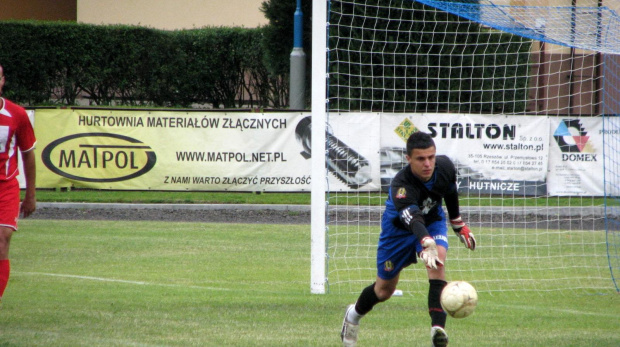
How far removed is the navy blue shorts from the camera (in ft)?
22.9

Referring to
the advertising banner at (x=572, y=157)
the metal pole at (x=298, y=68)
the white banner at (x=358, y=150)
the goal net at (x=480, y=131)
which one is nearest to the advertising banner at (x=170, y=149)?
→ the white banner at (x=358, y=150)

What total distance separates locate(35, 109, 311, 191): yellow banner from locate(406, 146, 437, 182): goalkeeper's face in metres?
13.1

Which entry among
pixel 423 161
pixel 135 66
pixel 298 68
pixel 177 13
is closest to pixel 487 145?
pixel 298 68

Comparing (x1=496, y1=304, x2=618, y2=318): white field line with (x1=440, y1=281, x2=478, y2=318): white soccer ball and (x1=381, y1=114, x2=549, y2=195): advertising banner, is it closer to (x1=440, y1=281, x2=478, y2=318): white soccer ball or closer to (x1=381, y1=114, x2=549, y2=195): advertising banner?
(x1=440, y1=281, x2=478, y2=318): white soccer ball

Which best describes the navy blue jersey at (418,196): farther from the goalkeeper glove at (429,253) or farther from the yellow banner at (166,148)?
the yellow banner at (166,148)

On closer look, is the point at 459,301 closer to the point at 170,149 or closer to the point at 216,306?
the point at 216,306

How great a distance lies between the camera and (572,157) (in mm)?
19391

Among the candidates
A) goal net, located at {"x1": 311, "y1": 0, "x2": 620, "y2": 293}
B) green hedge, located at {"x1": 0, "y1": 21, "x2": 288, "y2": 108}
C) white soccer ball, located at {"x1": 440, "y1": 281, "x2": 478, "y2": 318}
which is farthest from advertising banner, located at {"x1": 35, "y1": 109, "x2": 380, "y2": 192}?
white soccer ball, located at {"x1": 440, "y1": 281, "x2": 478, "y2": 318}

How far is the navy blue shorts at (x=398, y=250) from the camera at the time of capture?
275 inches

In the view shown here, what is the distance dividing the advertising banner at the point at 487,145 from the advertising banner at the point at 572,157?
9.2 inches

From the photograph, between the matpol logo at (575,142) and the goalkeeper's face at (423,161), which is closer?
the goalkeeper's face at (423,161)

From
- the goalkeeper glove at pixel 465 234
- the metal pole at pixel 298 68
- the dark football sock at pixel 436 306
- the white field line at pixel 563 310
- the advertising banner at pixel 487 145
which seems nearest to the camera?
the dark football sock at pixel 436 306

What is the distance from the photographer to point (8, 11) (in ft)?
107

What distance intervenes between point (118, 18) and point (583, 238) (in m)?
21.9
